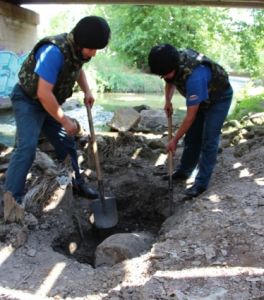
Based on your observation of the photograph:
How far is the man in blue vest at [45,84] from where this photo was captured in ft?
12.0

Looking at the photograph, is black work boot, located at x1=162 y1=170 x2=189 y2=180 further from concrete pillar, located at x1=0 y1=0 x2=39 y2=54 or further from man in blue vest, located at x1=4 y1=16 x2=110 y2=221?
concrete pillar, located at x1=0 y1=0 x2=39 y2=54

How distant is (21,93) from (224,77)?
6.88 feet

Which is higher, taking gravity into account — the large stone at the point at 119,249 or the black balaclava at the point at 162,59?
the black balaclava at the point at 162,59

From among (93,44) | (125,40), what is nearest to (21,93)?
(93,44)

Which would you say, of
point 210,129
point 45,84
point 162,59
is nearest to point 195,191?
point 210,129

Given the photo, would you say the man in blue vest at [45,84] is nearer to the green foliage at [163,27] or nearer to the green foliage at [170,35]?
the green foliage at [170,35]

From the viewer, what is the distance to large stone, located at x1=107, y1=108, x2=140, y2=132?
30.9ft

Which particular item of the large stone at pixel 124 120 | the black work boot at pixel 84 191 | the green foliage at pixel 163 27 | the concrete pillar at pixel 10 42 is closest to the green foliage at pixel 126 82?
the green foliage at pixel 163 27

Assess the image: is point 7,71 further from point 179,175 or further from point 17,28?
point 179,175

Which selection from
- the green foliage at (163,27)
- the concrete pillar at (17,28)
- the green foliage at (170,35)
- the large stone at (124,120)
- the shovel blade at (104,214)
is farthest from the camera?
the green foliage at (163,27)

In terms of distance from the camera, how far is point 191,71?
4.14 m

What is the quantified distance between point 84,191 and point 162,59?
1854mm

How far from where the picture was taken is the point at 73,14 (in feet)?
114

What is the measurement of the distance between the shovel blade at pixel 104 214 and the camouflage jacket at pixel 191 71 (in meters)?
1.42
